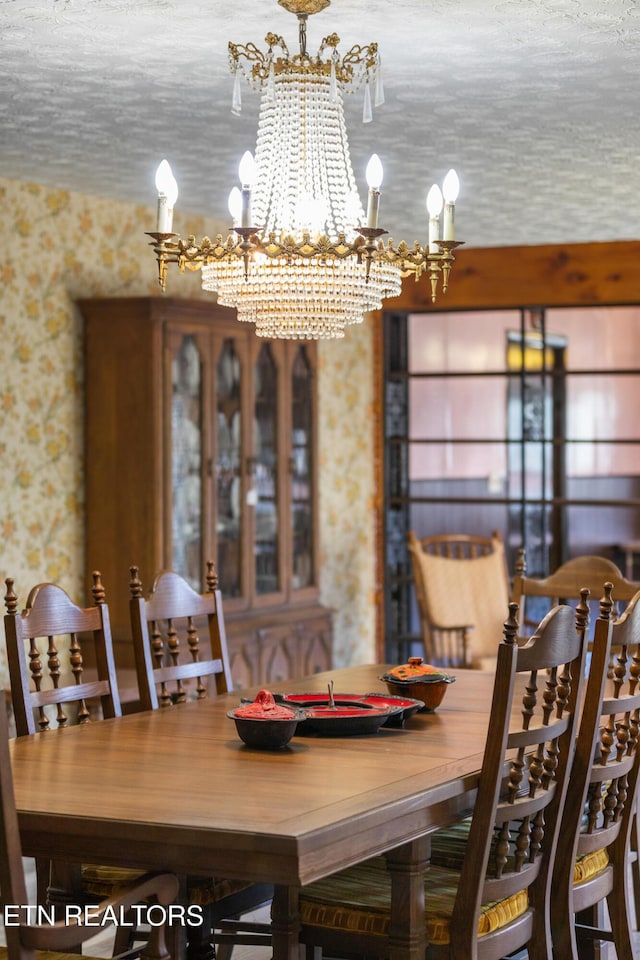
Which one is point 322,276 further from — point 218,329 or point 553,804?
point 218,329

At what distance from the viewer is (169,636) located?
356 centimetres

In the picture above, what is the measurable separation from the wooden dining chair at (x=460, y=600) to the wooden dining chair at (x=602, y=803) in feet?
9.93

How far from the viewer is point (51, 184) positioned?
5434mm

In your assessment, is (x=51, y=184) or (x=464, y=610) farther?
(x=464, y=610)

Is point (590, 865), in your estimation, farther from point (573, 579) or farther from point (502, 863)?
point (573, 579)

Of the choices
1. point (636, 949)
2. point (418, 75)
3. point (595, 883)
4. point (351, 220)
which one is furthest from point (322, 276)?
point (636, 949)

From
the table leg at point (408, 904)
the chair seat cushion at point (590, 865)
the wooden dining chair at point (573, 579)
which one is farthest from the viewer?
the wooden dining chair at point (573, 579)

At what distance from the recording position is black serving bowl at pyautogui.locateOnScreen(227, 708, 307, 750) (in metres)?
2.81

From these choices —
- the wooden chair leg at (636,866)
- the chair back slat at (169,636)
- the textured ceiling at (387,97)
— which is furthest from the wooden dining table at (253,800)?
the textured ceiling at (387,97)

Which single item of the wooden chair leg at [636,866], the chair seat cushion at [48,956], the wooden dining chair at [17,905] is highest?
the wooden dining chair at [17,905]

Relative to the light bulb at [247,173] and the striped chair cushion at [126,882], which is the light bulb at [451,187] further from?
the striped chair cushion at [126,882]

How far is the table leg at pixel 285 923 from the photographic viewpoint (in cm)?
264

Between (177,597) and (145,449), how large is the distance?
183 centimetres

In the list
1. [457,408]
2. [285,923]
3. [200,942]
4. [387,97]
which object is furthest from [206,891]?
[457,408]
